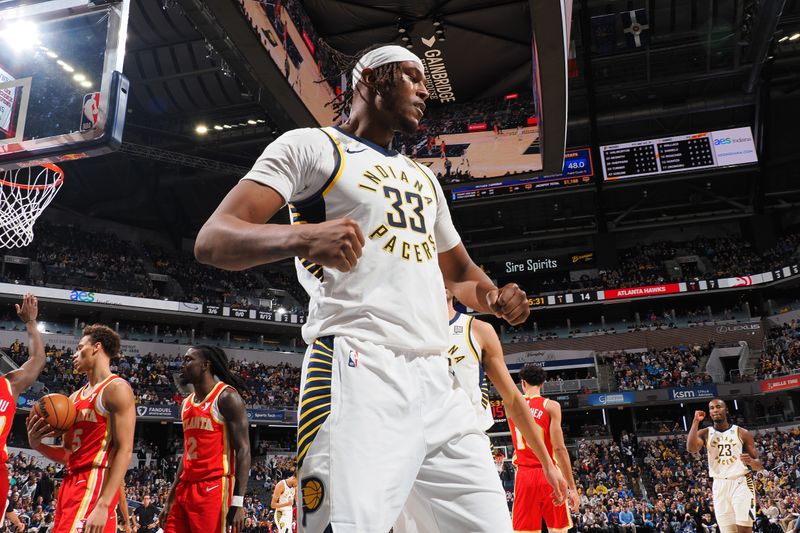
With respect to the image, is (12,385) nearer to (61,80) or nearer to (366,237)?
(61,80)

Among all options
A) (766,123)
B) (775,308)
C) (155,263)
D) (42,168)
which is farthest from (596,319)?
(42,168)

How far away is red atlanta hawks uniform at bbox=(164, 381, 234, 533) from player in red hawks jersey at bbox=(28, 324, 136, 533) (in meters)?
0.55

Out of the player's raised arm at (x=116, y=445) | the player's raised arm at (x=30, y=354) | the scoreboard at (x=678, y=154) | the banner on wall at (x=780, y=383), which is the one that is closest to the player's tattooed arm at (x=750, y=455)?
the player's raised arm at (x=116, y=445)

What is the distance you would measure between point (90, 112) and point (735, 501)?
881 centimetres

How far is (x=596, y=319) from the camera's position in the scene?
3344 cm

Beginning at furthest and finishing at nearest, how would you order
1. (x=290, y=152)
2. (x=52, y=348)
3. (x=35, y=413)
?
(x=52, y=348) → (x=35, y=413) → (x=290, y=152)

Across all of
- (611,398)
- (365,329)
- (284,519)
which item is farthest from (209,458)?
(611,398)

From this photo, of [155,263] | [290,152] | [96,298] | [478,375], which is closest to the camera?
[290,152]

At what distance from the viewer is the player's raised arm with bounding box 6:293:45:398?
5301 mm

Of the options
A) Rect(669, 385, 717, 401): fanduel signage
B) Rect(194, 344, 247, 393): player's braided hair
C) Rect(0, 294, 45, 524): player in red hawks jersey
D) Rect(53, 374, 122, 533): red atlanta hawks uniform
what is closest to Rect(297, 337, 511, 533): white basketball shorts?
Rect(53, 374, 122, 533): red atlanta hawks uniform

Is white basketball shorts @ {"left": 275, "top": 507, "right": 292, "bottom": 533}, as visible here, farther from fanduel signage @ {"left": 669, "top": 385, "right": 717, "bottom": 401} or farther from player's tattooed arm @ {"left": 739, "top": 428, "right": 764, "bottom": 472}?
fanduel signage @ {"left": 669, "top": 385, "right": 717, "bottom": 401}

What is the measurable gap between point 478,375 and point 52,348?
85.5 ft

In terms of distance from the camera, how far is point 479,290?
2.45 metres

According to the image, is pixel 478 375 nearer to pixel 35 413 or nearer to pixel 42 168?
pixel 35 413
